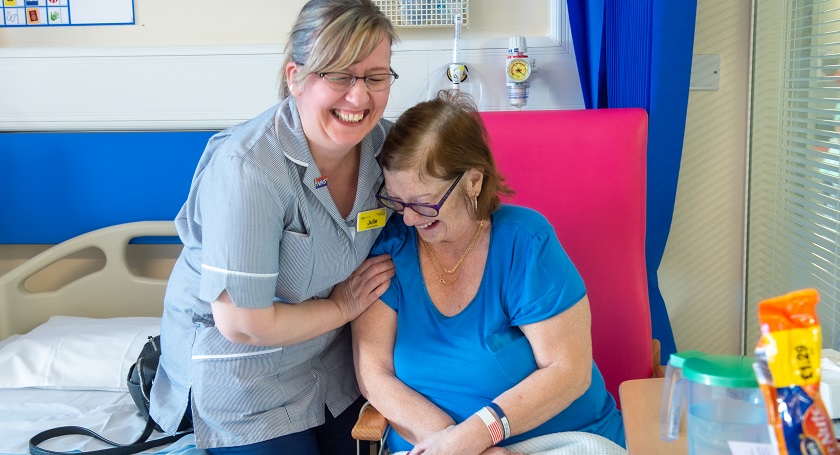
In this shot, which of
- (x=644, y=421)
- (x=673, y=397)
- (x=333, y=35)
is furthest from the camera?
(x=333, y=35)

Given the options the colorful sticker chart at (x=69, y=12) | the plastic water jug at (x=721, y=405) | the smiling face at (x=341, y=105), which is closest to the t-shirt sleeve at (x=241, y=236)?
the smiling face at (x=341, y=105)

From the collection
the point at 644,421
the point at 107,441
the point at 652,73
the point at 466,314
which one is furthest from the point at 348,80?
the point at 107,441

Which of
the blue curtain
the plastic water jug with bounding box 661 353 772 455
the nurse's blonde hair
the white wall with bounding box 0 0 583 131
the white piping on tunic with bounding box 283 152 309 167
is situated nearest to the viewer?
the plastic water jug with bounding box 661 353 772 455

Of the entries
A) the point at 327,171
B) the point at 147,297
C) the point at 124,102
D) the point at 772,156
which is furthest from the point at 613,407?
the point at 124,102

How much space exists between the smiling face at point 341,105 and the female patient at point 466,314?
10 cm

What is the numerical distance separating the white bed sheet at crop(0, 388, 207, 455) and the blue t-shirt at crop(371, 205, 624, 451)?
55 centimetres

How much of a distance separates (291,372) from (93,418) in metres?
0.63

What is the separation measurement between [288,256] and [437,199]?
1.03ft

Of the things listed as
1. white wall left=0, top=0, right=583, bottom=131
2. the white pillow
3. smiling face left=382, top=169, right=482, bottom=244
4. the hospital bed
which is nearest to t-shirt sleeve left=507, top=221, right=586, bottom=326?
smiling face left=382, top=169, right=482, bottom=244

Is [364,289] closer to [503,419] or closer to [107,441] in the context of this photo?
[503,419]

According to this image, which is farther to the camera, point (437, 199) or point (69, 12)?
point (69, 12)

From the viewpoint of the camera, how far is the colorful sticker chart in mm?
2740

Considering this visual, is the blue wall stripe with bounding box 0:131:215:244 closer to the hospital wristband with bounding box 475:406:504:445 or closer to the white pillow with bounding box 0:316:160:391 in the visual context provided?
the white pillow with bounding box 0:316:160:391

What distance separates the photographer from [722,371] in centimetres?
98
